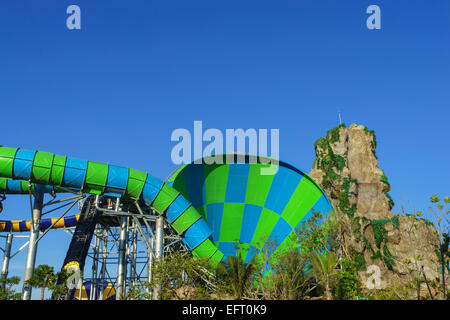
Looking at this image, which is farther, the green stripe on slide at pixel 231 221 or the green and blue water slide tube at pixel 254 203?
the green stripe on slide at pixel 231 221

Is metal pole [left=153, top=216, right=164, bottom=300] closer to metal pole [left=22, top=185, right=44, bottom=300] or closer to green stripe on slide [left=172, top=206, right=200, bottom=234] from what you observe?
green stripe on slide [left=172, top=206, right=200, bottom=234]

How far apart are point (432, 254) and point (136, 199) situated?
89.4ft

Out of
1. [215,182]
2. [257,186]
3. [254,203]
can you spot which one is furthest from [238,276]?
[257,186]

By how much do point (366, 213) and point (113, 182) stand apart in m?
27.0

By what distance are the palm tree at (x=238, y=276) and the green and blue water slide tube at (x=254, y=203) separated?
5678mm

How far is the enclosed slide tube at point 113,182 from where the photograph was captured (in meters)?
21.5

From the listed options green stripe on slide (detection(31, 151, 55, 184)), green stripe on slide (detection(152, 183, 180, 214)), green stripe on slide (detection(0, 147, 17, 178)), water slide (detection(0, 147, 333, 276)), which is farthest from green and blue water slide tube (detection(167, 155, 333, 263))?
green stripe on slide (detection(0, 147, 17, 178))

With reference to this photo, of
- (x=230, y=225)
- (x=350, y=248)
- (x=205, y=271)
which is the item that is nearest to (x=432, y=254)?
(x=350, y=248)

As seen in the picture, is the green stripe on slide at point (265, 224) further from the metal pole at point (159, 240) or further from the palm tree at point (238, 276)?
the metal pole at point (159, 240)

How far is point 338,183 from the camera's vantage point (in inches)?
1651

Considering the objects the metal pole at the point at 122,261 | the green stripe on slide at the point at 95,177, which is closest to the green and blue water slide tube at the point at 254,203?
the metal pole at the point at 122,261

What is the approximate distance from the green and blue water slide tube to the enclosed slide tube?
4267 mm
